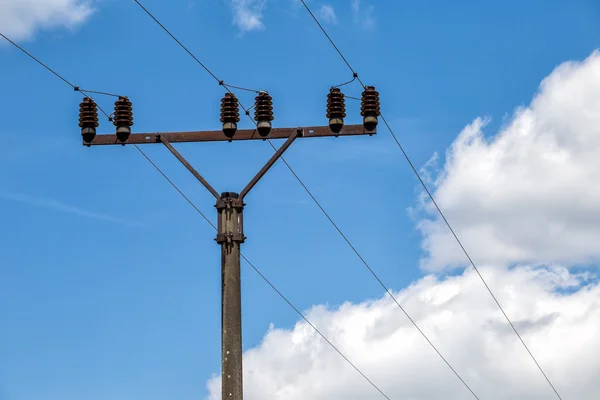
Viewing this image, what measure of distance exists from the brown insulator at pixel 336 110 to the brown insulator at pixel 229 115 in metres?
1.47

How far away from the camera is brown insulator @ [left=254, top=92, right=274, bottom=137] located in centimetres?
1766

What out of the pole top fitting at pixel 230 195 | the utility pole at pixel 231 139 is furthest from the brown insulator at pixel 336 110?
the pole top fitting at pixel 230 195

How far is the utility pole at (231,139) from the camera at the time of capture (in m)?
16.5

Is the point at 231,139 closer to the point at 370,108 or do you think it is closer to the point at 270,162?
the point at 270,162

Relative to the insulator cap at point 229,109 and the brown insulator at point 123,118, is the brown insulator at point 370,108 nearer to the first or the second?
the insulator cap at point 229,109

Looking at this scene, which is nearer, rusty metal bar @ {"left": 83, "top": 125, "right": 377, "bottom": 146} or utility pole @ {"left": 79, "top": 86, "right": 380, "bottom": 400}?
utility pole @ {"left": 79, "top": 86, "right": 380, "bottom": 400}

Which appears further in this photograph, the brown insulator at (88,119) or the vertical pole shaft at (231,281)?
the brown insulator at (88,119)

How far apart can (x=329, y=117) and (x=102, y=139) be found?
3.72 metres

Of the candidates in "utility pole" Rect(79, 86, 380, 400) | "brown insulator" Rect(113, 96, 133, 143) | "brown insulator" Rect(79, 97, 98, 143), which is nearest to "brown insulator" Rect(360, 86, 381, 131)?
"utility pole" Rect(79, 86, 380, 400)

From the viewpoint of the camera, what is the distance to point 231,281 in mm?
16781

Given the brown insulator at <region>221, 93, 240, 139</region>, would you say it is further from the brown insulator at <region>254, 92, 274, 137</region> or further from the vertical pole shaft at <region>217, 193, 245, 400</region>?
the vertical pole shaft at <region>217, 193, 245, 400</region>

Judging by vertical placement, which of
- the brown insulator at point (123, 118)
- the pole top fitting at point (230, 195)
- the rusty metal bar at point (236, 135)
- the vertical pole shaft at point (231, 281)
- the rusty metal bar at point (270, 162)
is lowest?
the vertical pole shaft at point (231, 281)

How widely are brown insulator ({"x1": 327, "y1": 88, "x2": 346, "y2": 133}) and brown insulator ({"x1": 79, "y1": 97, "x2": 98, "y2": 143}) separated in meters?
3.85

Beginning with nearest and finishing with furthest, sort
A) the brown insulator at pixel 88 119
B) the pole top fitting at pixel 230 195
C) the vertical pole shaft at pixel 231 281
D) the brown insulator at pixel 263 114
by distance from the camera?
1. the vertical pole shaft at pixel 231 281
2. the pole top fitting at pixel 230 195
3. the brown insulator at pixel 263 114
4. the brown insulator at pixel 88 119
